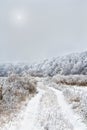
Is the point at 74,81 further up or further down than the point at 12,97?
further down

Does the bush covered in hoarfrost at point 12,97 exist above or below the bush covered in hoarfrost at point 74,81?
above

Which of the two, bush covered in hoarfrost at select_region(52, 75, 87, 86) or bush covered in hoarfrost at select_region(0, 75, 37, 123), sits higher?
bush covered in hoarfrost at select_region(0, 75, 37, 123)

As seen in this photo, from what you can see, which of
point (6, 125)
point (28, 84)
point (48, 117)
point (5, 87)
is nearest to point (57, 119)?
point (48, 117)

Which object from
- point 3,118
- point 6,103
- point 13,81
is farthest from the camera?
point 13,81

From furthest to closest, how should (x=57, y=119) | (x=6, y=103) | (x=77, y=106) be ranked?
(x=6, y=103), (x=77, y=106), (x=57, y=119)

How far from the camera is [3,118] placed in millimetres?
17344

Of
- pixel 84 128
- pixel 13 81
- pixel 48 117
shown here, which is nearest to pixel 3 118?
pixel 48 117

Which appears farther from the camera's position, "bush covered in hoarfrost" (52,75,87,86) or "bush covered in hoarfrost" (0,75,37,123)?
"bush covered in hoarfrost" (52,75,87,86)

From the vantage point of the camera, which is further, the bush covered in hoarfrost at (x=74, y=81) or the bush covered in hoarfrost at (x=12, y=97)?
the bush covered in hoarfrost at (x=74, y=81)

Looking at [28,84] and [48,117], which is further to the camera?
[28,84]

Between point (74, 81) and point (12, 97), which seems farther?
point (74, 81)

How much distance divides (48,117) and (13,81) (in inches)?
764

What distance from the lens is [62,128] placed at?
1306cm

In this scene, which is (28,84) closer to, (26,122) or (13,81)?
(13,81)
